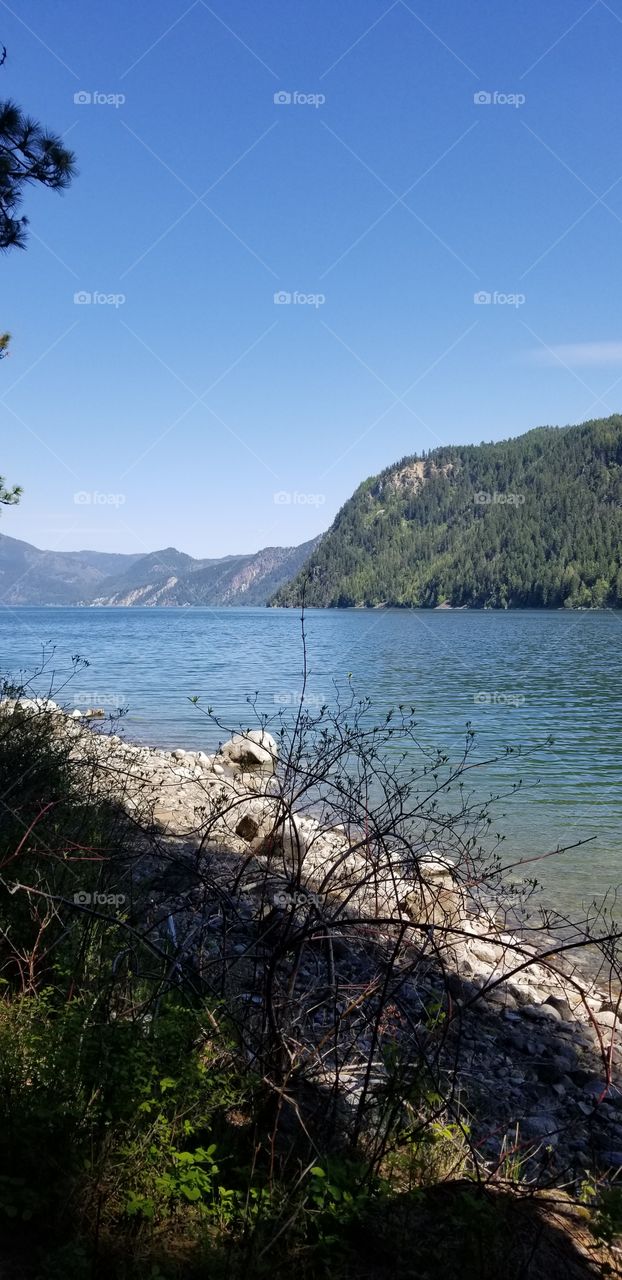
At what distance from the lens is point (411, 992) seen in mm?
7012

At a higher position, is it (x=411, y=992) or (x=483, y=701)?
(x=483, y=701)

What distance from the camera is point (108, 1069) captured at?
3.56 m

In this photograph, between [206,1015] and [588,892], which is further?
[588,892]

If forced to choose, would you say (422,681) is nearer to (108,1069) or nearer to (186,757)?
(186,757)

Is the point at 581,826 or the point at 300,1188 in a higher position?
the point at 300,1188

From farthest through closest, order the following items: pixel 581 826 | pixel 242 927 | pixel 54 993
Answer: pixel 581 826 < pixel 242 927 < pixel 54 993

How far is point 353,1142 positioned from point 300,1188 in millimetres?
305

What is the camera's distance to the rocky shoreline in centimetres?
380

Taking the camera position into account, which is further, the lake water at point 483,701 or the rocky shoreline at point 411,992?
the lake water at point 483,701

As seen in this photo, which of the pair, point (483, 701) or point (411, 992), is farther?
point (483, 701)

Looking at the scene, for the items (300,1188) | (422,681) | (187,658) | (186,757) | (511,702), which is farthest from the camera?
(187,658)

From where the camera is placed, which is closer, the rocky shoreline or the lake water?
the rocky shoreline

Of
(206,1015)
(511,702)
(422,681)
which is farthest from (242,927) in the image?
(422,681)

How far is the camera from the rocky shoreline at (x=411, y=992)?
3.80m
